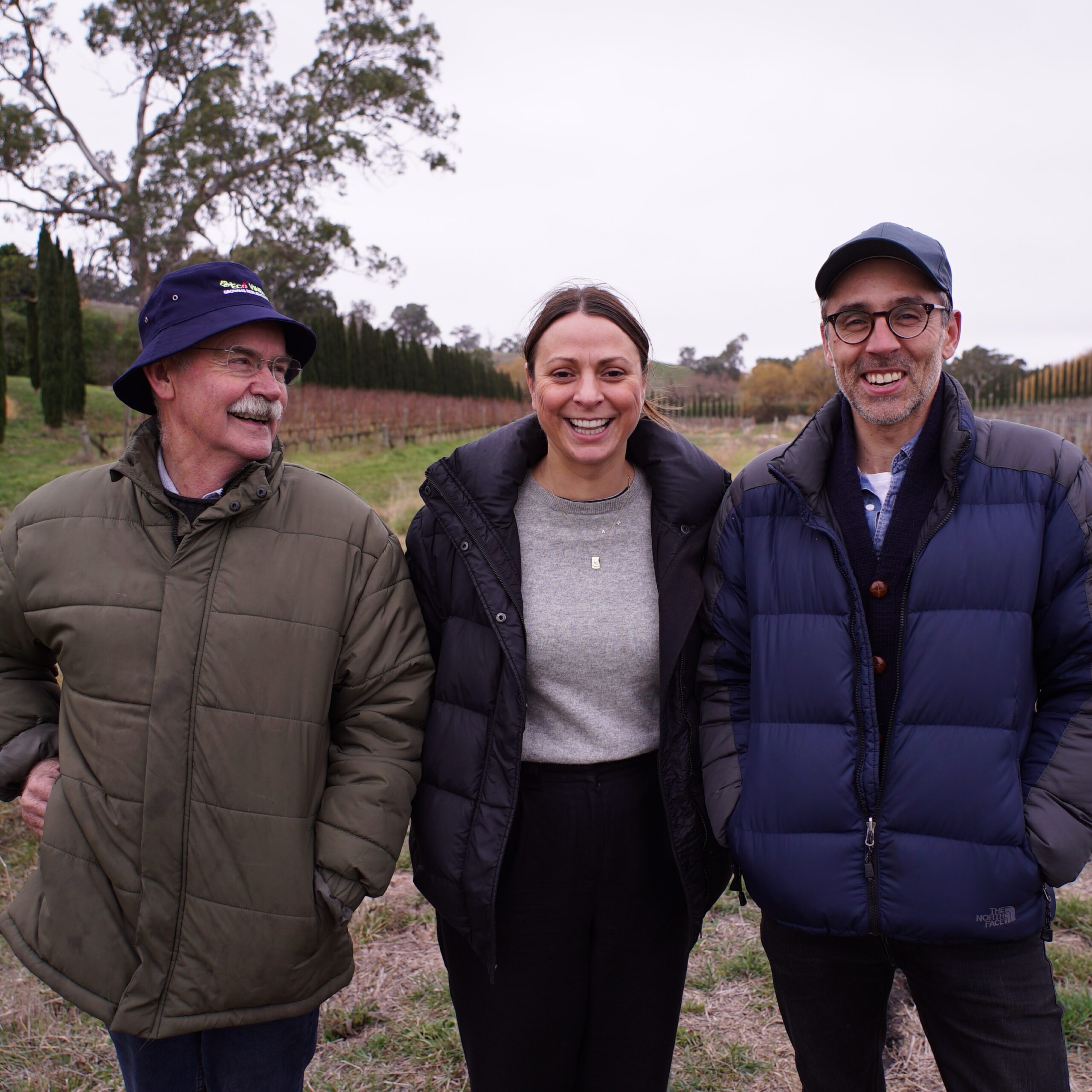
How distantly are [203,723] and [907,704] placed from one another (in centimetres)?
155

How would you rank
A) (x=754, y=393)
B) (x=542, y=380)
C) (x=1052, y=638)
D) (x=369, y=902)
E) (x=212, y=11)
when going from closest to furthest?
(x=1052, y=638) → (x=542, y=380) → (x=369, y=902) → (x=212, y=11) → (x=754, y=393)

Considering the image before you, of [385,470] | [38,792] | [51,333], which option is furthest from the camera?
[51,333]

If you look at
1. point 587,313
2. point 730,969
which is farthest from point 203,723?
point 730,969

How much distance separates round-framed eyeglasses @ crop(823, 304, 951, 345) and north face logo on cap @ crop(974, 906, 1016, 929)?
1.28m

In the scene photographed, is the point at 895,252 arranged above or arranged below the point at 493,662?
above

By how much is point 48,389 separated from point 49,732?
22311mm

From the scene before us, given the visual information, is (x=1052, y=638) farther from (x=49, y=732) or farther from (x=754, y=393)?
(x=754, y=393)

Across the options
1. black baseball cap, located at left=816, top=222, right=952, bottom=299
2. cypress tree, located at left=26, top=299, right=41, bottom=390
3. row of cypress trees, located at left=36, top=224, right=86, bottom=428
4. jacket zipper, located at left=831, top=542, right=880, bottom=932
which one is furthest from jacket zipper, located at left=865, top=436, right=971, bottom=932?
cypress tree, located at left=26, top=299, right=41, bottom=390

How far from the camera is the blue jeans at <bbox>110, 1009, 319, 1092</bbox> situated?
2.07m

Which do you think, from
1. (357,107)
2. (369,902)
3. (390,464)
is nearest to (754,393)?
(357,107)

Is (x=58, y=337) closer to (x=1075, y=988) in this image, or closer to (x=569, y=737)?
(x=569, y=737)

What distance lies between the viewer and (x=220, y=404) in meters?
2.16

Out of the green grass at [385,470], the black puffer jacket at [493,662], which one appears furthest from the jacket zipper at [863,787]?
the green grass at [385,470]

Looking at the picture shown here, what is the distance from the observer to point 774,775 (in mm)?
2082
